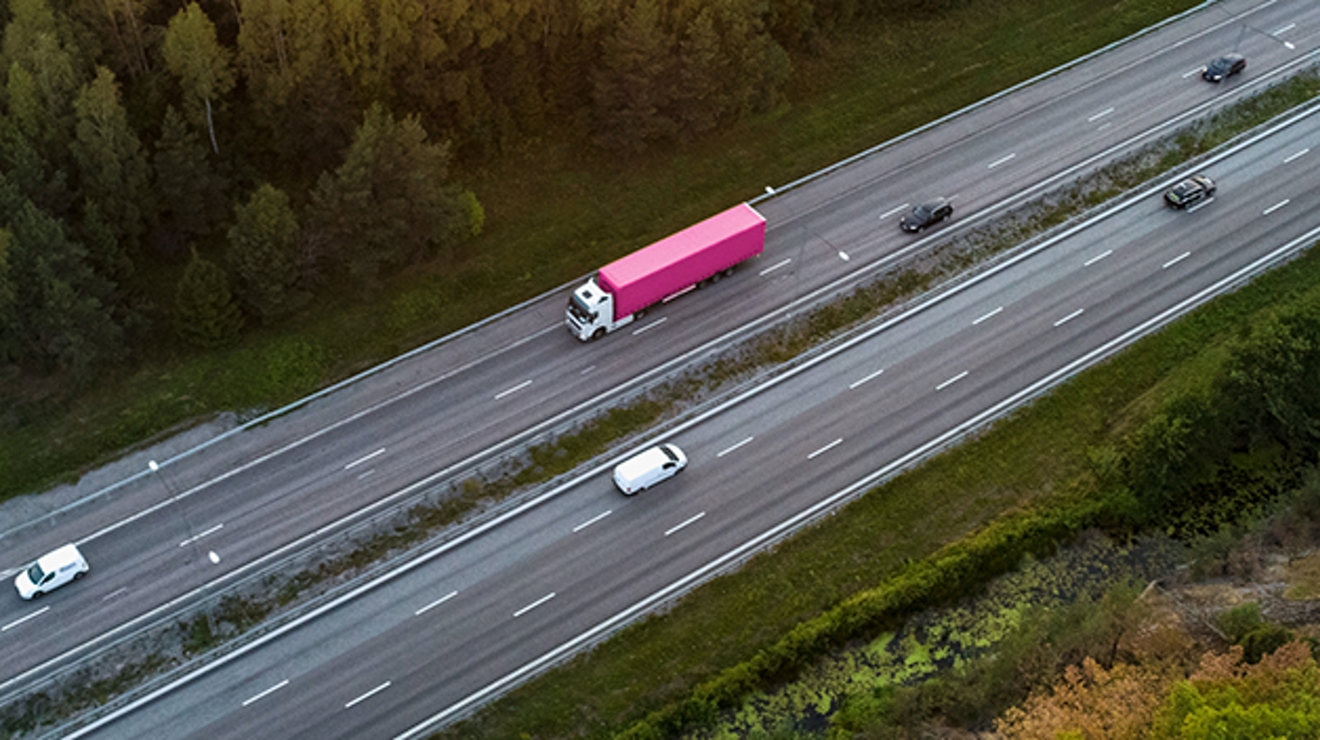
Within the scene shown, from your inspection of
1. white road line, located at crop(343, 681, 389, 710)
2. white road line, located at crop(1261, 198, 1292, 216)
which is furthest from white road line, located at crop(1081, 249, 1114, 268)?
white road line, located at crop(343, 681, 389, 710)

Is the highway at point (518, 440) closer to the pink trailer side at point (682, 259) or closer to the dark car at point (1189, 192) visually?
the dark car at point (1189, 192)

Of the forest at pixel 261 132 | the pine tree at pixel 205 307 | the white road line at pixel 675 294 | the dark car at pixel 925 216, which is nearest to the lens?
the forest at pixel 261 132

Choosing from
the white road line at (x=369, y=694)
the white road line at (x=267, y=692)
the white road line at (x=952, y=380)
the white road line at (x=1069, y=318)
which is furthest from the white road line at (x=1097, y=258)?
the white road line at (x=267, y=692)

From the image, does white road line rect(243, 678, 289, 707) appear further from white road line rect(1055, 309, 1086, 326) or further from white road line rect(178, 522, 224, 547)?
white road line rect(1055, 309, 1086, 326)

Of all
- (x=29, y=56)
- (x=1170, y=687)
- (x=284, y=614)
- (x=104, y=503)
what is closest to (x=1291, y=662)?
(x=1170, y=687)

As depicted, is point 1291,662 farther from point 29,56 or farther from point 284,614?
point 29,56

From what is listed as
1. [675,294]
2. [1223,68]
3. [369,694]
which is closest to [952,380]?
[675,294]
